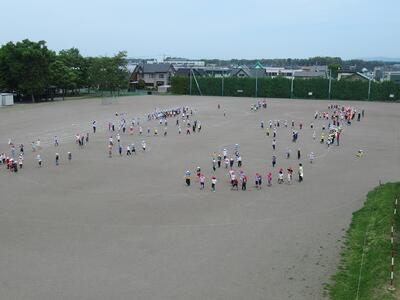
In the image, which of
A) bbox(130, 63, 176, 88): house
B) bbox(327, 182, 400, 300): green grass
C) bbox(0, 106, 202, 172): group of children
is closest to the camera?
bbox(327, 182, 400, 300): green grass

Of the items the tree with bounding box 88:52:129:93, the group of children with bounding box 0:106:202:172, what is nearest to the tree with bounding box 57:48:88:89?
the tree with bounding box 88:52:129:93

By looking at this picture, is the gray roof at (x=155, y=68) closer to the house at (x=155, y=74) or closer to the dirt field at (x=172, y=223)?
the house at (x=155, y=74)

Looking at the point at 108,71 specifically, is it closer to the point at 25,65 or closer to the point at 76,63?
the point at 76,63

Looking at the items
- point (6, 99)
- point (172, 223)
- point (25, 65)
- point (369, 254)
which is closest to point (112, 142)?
point (172, 223)

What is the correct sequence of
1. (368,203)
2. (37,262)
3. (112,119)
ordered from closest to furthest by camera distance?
(37,262)
(368,203)
(112,119)

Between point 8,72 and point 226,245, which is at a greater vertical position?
point 8,72

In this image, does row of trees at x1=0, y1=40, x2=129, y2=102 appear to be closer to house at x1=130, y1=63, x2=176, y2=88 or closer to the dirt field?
house at x1=130, y1=63, x2=176, y2=88

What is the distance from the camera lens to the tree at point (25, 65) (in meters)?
68.2

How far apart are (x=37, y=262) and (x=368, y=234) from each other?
40.5 feet

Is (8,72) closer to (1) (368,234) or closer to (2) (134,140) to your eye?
(2) (134,140)

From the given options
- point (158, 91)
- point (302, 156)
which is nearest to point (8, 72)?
point (158, 91)

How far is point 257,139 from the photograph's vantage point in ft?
138

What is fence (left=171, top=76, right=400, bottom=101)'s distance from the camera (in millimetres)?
81312

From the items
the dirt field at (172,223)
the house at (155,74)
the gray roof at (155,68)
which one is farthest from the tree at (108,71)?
the dirt field at (172,223)
